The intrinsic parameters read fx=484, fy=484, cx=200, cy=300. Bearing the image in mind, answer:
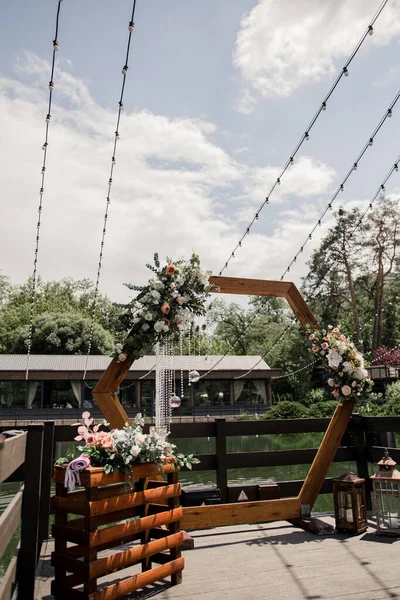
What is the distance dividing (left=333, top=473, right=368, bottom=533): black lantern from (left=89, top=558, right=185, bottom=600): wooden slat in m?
1.88

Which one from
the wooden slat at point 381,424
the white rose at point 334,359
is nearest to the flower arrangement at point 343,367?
the white rose at point 334,359

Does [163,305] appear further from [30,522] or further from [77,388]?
[77,388]

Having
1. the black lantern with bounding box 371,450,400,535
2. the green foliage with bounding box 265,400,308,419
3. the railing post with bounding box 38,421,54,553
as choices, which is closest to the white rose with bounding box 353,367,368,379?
the black lantern with bounding box 371,450,400,535

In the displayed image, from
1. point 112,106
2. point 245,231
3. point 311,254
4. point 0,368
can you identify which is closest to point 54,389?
point 0,368

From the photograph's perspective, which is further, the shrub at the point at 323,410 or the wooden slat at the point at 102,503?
the shrub at the point at 323,410

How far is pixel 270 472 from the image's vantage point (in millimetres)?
11492

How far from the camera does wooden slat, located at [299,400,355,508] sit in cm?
505

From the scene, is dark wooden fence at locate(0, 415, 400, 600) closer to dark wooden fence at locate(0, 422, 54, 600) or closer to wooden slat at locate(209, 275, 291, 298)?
dark wooden fence at locate(0, 422, 54, 600)

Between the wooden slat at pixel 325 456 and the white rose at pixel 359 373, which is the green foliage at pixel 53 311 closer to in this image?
the wooden slat at pixel 325 456

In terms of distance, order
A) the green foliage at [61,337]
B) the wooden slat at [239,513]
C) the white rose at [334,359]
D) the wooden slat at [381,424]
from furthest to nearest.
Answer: the green foliage at [61,337] → the white rose at [334,359] → the wooden slat at [381,424] → the wooden slat at [239,513]

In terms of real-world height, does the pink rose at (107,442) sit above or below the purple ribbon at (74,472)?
above

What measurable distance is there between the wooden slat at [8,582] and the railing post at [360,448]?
13.2ft

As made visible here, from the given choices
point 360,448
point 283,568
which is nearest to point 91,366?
point 360,448

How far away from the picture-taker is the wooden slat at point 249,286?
5.34m
